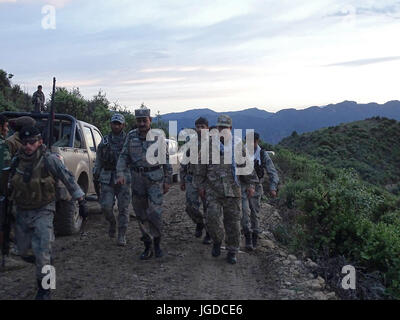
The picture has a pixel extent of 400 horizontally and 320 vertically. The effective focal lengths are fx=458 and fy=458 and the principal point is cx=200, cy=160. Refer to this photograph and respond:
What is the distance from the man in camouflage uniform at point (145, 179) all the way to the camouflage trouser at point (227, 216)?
2.21 feet

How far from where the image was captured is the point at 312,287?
18.1ft

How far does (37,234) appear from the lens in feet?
15.3

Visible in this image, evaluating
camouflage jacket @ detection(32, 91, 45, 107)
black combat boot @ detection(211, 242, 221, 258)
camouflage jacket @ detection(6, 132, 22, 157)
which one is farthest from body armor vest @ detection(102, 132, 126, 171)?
camouflage jacket @ detection(32, 91, 45, 107)

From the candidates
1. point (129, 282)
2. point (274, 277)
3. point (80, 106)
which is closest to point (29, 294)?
point (129, 282)

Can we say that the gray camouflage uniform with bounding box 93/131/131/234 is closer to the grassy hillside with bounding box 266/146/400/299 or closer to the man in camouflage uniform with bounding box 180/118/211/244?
the man in camouflage uniform with bounding box 180/118/211/244

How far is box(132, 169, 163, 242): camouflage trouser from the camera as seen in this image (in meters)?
6.25

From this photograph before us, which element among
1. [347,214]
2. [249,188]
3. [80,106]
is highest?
[80,106]

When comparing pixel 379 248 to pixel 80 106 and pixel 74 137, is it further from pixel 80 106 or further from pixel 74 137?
pixel 80 106

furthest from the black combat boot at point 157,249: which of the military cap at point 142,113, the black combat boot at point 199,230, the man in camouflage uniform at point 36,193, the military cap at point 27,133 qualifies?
the military cap at point 27,133

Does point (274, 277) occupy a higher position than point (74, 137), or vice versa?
point (74, 137)

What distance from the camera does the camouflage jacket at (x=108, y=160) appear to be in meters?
7.11

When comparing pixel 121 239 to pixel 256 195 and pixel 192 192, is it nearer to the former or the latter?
pixel 192 192
